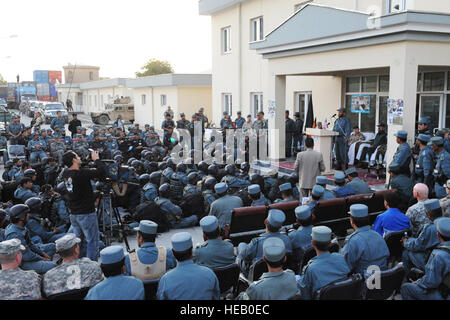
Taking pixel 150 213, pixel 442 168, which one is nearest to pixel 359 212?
pixel 442 168

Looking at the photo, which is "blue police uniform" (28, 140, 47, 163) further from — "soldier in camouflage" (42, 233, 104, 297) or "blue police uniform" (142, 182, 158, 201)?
"soldier in camouflage" (42, 233, 104, 297)

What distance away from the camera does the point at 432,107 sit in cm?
1192

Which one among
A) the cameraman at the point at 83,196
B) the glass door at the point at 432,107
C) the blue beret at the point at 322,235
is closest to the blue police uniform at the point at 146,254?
the blue beret at the point at 322,235

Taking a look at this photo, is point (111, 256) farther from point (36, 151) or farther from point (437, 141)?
point (36, 151)

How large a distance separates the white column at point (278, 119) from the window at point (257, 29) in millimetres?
5592

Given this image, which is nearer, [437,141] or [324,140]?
[437,141]

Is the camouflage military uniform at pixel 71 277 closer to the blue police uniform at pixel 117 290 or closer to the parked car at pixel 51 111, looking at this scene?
the blue police uniform at pixel 117 290

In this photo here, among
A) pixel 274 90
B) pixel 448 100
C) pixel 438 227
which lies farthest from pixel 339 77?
pixel 438 227

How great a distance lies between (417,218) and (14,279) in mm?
4896

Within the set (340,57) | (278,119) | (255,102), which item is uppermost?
(340,57)

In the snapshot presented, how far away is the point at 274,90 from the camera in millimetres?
13430

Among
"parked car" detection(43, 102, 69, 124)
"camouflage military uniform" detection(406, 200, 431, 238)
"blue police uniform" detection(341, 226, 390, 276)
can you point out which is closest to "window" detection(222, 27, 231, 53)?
A: "camouflage military uniform" detection(406, 200, 431, 238)
